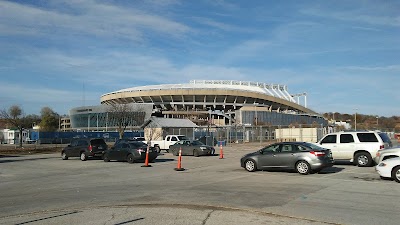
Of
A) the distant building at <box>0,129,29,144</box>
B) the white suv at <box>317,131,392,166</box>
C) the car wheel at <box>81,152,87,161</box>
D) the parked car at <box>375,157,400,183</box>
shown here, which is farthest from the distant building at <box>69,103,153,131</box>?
the parked car at <box>375,157,400,183</box>

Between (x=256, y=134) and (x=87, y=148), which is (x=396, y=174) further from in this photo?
(x=256, y=134)

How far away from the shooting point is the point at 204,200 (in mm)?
10922

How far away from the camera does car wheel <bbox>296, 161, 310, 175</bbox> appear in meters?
17.4

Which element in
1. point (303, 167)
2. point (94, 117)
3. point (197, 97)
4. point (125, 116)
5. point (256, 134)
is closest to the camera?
point (303, 167)

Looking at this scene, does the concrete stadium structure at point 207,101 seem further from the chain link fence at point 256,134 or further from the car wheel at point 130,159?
the car wheel at point 130,159

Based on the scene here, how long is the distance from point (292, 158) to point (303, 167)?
0.65 metres

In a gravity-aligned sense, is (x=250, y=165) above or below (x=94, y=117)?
below

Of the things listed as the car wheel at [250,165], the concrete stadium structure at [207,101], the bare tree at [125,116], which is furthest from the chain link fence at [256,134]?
the concrete stadium structure at [207,101]

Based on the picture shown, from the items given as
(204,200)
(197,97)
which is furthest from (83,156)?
(197,97)

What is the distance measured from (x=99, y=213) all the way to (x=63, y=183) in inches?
273

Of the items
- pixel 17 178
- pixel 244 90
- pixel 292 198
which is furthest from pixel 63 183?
pixel 244 90

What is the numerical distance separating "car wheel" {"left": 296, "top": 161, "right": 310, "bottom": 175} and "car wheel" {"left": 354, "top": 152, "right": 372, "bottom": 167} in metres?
4.96

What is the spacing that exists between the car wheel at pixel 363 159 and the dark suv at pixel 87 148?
17221 mm

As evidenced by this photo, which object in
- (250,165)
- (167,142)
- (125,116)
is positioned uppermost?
(125,116)
